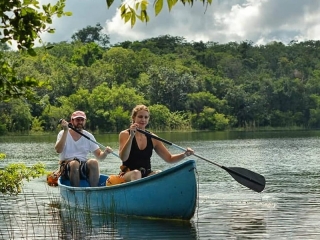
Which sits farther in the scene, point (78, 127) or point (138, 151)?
point (78, 127)

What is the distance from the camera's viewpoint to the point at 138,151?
9.69m

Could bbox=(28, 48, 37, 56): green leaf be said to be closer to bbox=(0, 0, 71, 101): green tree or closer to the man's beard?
bbox=(0, 0, 71, 101): green tree

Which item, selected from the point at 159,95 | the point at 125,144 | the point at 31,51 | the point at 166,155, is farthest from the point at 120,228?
the point at 159,95

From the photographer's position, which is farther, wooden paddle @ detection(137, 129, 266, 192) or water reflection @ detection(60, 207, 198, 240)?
wooden paddle @ detection(137, 129, 266, 192)

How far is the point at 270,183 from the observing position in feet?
51.3

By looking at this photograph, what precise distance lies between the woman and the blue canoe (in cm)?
28

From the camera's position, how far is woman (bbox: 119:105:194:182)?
944 cm

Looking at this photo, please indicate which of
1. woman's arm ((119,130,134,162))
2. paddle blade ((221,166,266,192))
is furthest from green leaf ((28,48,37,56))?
paddle blade ((221,166,266,192))

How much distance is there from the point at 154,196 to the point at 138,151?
646 millimetres

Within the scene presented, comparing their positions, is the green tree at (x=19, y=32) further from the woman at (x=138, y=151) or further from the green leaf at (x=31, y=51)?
the woman at (x=138, y=151)

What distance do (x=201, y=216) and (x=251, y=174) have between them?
3.29ft

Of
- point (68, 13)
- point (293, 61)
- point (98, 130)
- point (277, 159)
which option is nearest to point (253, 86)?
point (98, 130)

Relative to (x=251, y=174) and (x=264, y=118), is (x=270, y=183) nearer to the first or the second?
(x=251, y=174)

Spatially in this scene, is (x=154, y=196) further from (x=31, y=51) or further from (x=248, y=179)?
(x=31, y=51)
